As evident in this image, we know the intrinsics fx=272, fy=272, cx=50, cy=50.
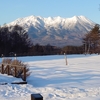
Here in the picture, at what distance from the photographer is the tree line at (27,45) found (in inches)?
2217

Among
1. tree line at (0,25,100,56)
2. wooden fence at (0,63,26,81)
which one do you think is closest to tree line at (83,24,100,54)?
tree line at (0,25,100,56)

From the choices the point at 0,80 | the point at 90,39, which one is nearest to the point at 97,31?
the point at 90,39

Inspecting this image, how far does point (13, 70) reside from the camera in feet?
45.6

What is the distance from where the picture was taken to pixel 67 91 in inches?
389

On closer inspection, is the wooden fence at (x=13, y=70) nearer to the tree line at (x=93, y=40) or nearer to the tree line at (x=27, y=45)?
the tree line at (x=27, y=45)

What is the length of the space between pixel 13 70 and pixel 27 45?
152 feet

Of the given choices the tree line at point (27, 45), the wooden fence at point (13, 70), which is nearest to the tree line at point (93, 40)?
the tree line at point (27, 45)

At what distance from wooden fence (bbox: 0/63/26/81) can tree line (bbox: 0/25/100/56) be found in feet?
125

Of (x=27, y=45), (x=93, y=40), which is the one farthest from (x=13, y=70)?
(x=93, y=40)

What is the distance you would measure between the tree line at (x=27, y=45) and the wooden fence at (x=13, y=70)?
38.2 m

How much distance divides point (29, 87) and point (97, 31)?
5756cm

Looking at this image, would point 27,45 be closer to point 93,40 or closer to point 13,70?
point 93,40

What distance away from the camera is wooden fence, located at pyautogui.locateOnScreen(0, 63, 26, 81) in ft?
43.1

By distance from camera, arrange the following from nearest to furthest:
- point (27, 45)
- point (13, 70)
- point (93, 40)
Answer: point (13, 70)
point (27, 45)
point (93, 40)
